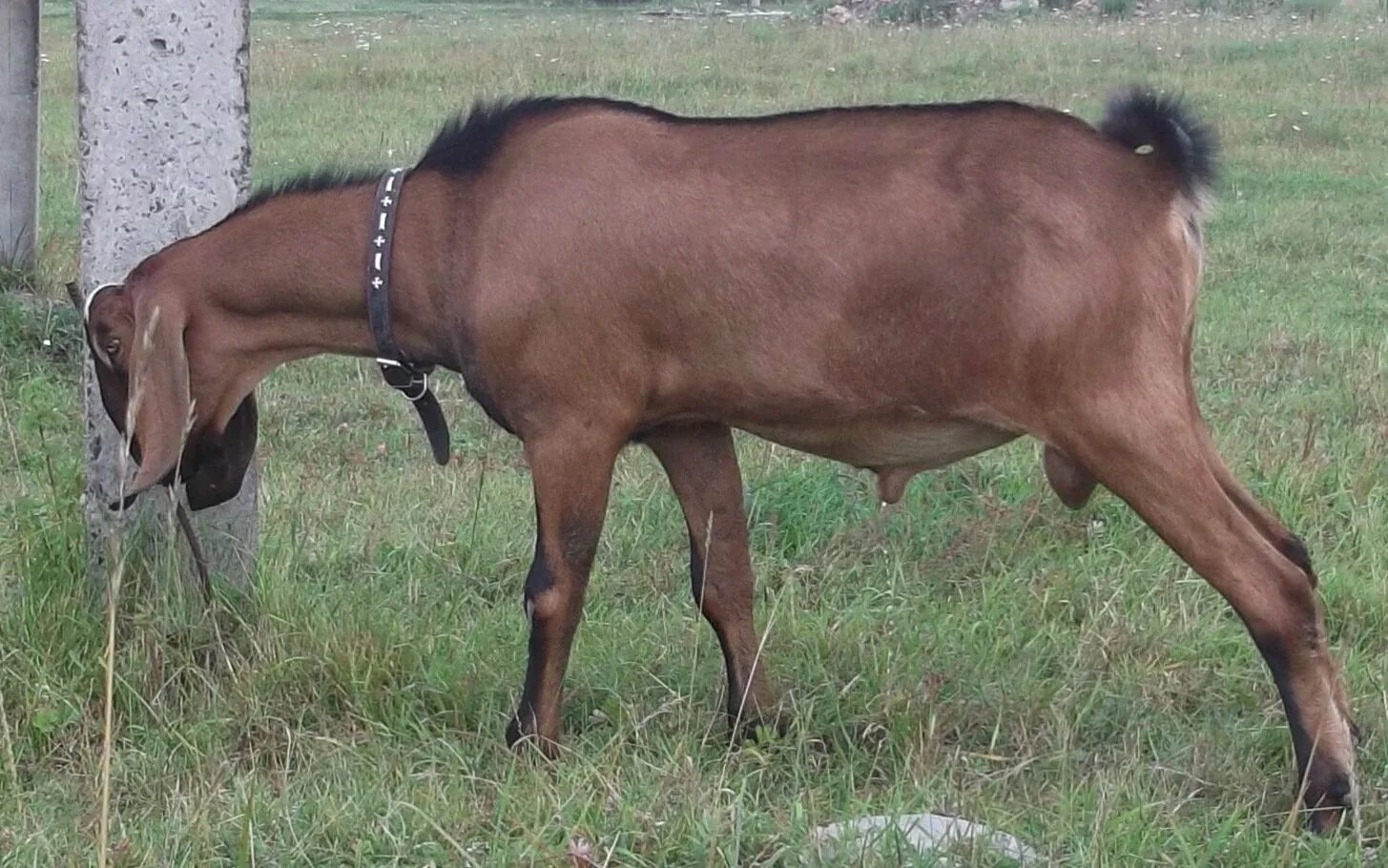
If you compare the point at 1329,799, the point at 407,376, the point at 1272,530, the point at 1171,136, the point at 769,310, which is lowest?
the point at 1329,799

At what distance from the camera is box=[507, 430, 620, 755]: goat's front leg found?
4.21m

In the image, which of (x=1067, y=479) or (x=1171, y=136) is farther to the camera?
(x=1067, y=479)

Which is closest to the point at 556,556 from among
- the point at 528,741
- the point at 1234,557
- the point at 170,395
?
the point at 528,741

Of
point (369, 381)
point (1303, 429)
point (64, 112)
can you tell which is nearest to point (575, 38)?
point (64, 112)

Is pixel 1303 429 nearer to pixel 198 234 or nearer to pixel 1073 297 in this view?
pixel 1073 297

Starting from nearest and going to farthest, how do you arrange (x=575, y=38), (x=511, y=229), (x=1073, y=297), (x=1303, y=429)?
(x=1073, y=297) → (x=511, y=229) → (x=1303, y=429) → (x=575, y=38)

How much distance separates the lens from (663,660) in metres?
4.88

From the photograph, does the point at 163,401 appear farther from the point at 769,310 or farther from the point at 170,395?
the point at 769,310

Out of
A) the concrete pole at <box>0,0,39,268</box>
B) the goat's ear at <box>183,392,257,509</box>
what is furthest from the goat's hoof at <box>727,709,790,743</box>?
the concrete pole at <box>0,0,39,268</box>

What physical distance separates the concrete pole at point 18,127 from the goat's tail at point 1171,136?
6.20 meters

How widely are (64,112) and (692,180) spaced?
43.4ft

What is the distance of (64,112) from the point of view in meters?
16.0

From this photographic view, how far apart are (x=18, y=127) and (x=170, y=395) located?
5.02m

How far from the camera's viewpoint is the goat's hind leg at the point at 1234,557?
3.88m
